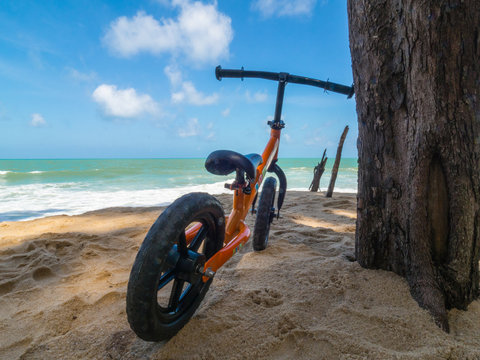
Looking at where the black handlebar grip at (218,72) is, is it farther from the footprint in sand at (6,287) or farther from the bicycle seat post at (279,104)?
the footprint in sand at (6,287)

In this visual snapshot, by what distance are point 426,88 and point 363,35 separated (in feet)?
1.70

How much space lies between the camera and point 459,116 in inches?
50.8

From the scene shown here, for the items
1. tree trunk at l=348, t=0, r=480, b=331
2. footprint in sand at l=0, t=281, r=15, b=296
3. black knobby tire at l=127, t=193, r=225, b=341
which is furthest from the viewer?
footprint in sand at l=0, t=281, r=15, b=296

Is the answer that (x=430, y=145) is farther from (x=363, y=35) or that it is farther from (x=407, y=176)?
(x=363, y=35)

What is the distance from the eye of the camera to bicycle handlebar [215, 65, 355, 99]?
244 cm

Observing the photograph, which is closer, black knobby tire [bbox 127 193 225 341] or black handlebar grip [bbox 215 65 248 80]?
black knobby tire [bbox 127 193 225 341]

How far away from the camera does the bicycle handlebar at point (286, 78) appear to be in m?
2.44

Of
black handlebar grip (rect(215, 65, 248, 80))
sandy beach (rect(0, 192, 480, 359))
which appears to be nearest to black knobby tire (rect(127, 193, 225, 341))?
sandy beach (rect(0, 192, 480, 359))

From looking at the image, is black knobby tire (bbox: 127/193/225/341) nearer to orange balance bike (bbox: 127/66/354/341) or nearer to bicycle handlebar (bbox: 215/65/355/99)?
orange balance bike (bbox: 127/66/354/341)

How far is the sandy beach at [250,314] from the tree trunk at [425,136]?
0.20 meters

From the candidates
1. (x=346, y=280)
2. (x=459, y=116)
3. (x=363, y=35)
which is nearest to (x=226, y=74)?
(x=363, y=35)

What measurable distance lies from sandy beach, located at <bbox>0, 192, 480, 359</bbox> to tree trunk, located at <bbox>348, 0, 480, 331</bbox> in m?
0.20

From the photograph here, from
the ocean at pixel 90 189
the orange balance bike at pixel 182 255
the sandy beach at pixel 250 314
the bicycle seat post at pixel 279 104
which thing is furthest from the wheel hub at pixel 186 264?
the ocean at pixel 90 189

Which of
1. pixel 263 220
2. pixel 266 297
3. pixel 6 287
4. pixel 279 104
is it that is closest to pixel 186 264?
pixel 266 297
